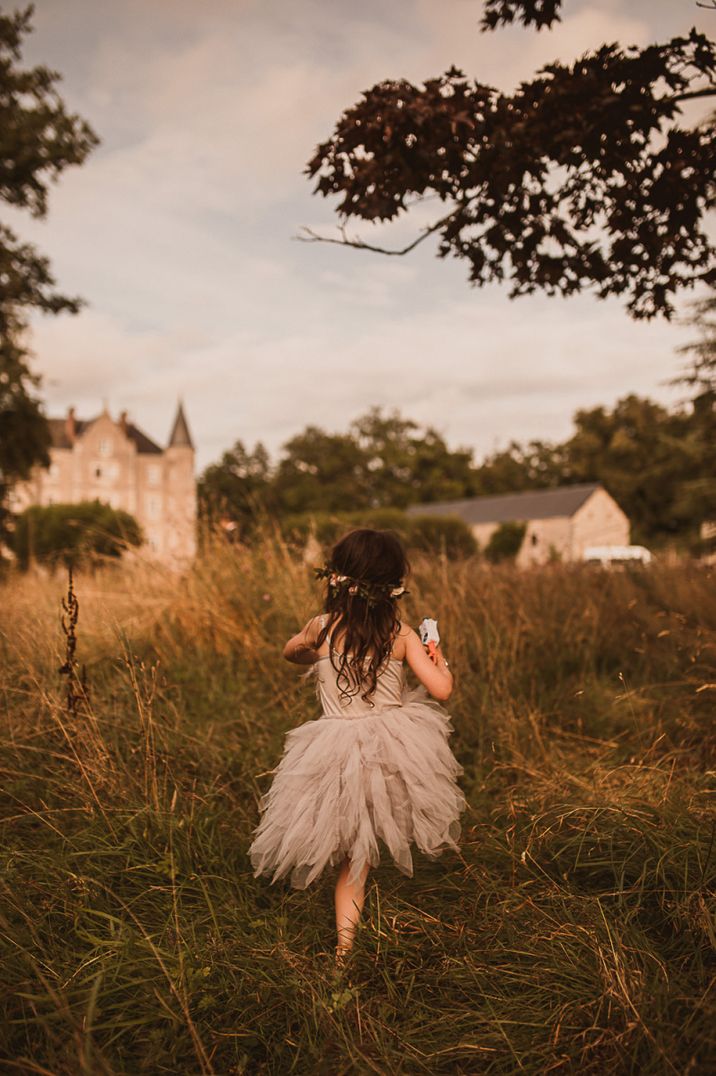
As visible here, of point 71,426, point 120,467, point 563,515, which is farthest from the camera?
point 120,467

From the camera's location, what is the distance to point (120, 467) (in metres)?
54.9

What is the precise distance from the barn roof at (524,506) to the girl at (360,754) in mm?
39807

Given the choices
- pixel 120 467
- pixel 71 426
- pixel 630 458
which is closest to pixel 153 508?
pixel 120 467

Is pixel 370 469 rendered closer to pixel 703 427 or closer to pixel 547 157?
pixel 703 427

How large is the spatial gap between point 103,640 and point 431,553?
3.06 meters

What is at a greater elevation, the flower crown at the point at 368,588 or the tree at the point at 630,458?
the tree at the point at 630,458

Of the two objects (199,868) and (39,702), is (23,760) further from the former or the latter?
(199,868)

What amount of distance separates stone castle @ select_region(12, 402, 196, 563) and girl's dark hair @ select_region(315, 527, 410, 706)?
49.1 meters

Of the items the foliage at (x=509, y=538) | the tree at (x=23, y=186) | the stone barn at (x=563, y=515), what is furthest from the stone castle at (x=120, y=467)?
the tree at (x=23, y=186)

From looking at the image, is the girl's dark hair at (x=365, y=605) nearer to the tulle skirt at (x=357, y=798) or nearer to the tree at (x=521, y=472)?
the tulle skirt at (x=357, y=798)

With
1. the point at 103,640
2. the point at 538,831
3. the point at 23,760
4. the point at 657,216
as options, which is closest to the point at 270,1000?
the point at 538,831

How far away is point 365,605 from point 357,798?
0.70 meters

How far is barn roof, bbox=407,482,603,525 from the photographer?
45.7 meters

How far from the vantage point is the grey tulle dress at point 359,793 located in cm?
263
